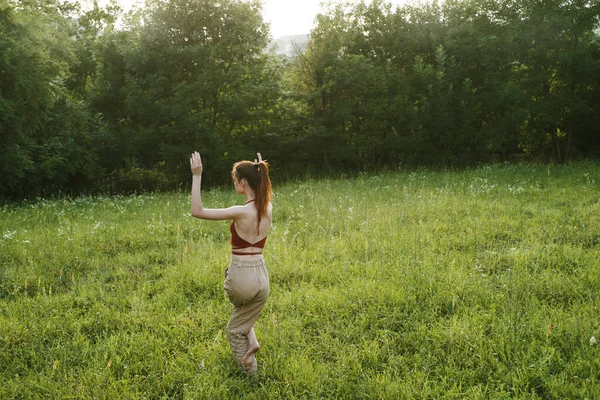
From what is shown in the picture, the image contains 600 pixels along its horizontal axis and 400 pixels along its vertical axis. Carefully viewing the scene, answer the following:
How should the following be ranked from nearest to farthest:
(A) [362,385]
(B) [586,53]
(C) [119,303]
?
(A) [362,385]
(C) [119,303]
(B) [586,53]

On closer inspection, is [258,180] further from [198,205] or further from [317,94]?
[317,94]

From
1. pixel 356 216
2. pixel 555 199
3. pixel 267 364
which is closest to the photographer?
pixel 267 364

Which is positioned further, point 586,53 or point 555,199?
point 586,53

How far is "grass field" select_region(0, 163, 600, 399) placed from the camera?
396cm

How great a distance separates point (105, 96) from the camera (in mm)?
20953

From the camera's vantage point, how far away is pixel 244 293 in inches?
150

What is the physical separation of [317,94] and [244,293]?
17.7 m

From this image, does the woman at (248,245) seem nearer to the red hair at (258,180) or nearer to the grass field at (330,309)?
the red hair at (258,180)

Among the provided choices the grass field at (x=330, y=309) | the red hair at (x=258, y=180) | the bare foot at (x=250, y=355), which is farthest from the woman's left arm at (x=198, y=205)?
the grass field at (x=330, y=309)

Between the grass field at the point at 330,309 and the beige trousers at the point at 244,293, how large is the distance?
407mm

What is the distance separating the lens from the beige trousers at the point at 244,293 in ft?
12.6

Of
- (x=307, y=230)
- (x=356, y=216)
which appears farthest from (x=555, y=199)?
(x=307, y=230)

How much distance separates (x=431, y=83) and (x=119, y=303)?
18.0 metres

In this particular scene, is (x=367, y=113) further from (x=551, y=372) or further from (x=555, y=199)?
Answer: (x=551, y=372)
